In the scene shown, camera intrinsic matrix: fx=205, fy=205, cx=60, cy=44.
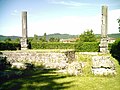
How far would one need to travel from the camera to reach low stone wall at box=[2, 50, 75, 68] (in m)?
15.8

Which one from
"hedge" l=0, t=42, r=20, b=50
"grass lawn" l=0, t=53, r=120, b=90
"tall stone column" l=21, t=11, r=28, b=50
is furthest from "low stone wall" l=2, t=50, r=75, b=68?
"hedge" l=0, t=42, r=20, b=50

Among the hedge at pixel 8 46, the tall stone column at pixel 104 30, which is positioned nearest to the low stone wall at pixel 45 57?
the tall stone column at pixel 104 30

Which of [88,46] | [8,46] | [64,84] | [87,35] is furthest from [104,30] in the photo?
[87,35]

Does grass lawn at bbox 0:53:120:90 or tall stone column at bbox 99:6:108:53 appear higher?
tall stone column at bbox 99:6:108:53

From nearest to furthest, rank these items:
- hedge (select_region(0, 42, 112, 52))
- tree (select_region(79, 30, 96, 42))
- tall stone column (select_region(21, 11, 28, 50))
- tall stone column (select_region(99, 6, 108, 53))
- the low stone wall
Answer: the low stone wall → tall stone column (select_region(99, 6, 108, 53)) → tall stone column (select_region(21, 11, 28, 50)) → hedge (select_region(0, 42, 112, 52)) → tree (select_region(79, 30, 96, 42))

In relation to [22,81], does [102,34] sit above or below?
above

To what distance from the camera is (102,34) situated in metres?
23.4

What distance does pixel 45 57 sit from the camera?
642 inches

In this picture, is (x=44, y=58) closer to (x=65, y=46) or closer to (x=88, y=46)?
(x=88, y=46)

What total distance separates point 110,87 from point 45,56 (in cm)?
858

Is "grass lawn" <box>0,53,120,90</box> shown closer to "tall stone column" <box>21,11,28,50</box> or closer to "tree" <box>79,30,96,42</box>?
"tall stone column" <box>21,11,28,50</box>

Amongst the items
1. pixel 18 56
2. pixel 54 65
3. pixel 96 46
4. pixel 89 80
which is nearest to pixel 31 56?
pixel 18 56

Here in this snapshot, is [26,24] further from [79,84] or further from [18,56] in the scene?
[79,84]

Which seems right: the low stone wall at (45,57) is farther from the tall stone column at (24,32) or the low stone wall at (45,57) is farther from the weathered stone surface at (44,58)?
the tall stone column at (24,32)
